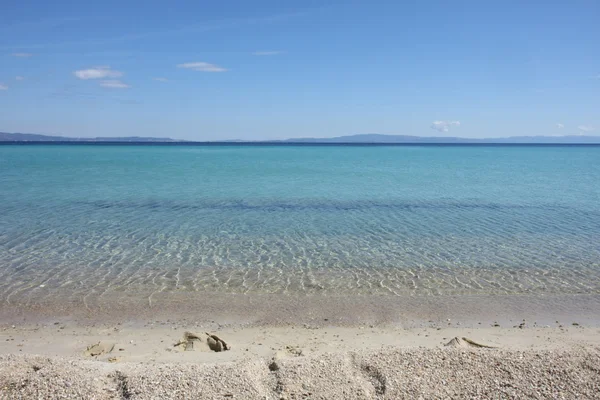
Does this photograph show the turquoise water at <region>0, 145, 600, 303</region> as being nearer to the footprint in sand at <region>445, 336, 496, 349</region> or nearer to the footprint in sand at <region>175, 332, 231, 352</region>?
the footprint in sand at <region>175, 332, 231, 352</region>

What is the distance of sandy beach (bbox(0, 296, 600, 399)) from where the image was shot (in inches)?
208

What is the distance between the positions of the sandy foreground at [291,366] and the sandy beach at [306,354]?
0.6 inches

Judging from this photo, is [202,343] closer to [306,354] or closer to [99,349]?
[99,349]

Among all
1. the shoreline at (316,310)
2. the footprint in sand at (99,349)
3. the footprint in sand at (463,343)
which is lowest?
the shoreline at (316,310)

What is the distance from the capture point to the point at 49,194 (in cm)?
2389

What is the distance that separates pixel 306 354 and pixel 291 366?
94 cm

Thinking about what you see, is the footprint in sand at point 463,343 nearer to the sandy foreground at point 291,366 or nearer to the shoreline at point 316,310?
the sandy foreground at point 291,366

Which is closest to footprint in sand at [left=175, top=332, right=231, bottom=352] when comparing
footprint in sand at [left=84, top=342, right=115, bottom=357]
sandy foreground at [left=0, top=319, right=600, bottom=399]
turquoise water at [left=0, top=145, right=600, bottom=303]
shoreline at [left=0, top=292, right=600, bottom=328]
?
sandy foreground at [left=0, top=319, right=600, bottom=399]

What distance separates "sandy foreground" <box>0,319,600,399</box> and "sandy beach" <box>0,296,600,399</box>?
0.05 ft

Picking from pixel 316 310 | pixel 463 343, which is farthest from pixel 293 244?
pixel 463 343

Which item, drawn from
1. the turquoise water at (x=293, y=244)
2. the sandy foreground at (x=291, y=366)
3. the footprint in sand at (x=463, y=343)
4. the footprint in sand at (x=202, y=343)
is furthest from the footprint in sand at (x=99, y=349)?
the footprint in sand at (x=463, y=343)

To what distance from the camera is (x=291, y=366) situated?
5.84 m

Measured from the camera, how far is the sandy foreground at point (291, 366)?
17.2ft

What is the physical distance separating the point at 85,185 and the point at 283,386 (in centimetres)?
2680
